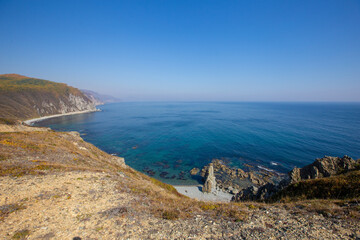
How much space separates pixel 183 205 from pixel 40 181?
13.6m

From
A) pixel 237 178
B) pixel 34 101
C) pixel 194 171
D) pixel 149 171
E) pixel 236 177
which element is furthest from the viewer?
pixel 34 101

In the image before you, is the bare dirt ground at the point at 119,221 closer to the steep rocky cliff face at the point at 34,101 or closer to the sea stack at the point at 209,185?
the sea stack at the point at 209,185

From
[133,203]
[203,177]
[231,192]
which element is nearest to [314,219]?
[133,203]

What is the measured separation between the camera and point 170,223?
8.75 meters

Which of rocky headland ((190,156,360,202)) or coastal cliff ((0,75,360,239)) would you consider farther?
rocky headland ((190,156,360,202))

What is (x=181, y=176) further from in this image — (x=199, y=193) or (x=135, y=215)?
(x=135, y=215)

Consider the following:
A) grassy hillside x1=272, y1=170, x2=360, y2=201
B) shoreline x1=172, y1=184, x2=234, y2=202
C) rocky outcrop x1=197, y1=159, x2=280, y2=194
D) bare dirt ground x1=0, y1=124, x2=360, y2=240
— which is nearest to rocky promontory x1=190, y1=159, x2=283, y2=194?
rocky outcrop x1=197, y1=159, x2=280, y2=194

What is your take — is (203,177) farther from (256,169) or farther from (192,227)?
(192,227)

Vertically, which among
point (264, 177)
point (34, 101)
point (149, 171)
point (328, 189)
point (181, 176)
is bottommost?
point (181, 176)

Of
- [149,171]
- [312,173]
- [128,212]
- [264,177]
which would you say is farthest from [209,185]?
[128,212]

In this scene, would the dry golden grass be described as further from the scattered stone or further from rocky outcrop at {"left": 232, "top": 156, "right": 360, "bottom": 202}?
the scattered stone

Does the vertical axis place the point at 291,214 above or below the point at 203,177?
above

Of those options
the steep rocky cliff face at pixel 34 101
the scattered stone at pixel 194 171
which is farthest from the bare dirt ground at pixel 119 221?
the steep rocky cliff face at pixel 34 101

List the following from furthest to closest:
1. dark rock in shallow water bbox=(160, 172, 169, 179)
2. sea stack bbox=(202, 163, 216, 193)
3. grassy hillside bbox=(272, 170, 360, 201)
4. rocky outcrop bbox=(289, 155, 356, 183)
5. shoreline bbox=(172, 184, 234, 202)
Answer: dark rock in shallow water bbox=(160, 172, 169, 179) → sea stack bbox=(202, 163, 216, 193) → shoreline bbox=(172, 184, 234, 202) → rocky outcrop bbox=(289, 155, 356, 183) → grassy hillside bbox=(272, 170, 360, 201)
